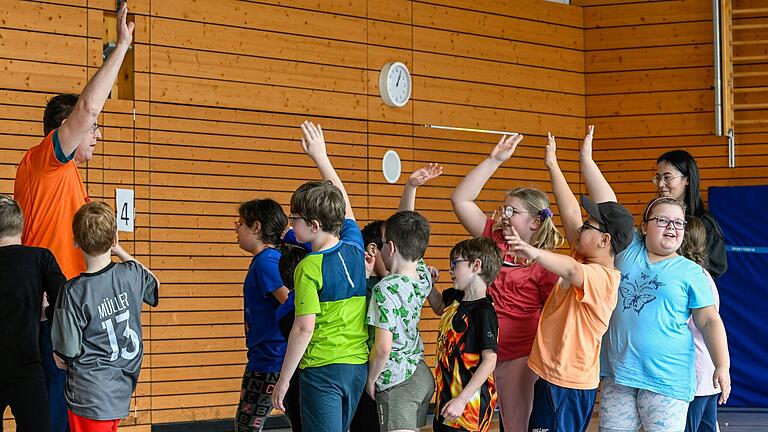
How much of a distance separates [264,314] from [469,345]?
4.02 feet

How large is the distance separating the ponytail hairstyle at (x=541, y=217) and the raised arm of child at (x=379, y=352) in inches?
38.8

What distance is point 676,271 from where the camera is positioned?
445cm

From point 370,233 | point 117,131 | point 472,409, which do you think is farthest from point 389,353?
point 117,131

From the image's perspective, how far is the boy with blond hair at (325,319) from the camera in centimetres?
385

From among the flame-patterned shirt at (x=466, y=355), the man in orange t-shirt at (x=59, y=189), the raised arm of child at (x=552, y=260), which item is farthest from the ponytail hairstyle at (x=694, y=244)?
the man in orange t-shirt at (x=59, y=189)

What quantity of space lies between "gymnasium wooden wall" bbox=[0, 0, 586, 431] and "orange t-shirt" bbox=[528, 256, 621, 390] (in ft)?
15.0

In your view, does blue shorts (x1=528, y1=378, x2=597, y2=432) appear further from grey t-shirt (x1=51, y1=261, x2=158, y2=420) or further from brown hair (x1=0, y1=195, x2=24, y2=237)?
brown hair (x1=0, y1=195, x2=24, y2=237)

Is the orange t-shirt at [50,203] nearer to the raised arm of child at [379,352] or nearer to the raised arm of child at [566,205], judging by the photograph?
the raised arm of child at [379,352]

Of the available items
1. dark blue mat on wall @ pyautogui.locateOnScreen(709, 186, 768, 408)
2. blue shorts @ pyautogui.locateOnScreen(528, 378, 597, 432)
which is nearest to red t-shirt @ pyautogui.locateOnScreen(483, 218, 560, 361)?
blue shorts @ pyautogui.locateOnScreen(528, 378, 597, 432)

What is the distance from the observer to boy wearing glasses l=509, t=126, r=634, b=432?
419 cm

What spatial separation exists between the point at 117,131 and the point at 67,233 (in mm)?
3945

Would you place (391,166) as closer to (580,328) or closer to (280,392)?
(580,328)

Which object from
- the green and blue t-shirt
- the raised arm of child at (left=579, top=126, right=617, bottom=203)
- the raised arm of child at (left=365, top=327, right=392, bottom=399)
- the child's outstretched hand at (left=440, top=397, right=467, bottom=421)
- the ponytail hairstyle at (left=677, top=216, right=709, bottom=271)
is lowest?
the child's outstretched hand at (left=440, top=397, right=467, bottom=421)

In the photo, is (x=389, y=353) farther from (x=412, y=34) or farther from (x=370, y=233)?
(x=412, y=34)
